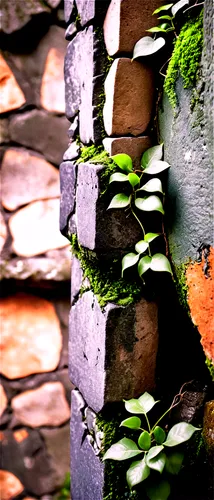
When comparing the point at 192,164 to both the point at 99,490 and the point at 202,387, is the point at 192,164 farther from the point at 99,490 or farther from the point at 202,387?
the point at 99,490

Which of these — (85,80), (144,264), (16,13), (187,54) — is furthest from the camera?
(16,13)

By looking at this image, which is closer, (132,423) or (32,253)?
(132,423)

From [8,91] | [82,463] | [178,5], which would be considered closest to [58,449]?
[82,463]

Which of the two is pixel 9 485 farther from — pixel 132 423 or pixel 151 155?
pixel 151 155

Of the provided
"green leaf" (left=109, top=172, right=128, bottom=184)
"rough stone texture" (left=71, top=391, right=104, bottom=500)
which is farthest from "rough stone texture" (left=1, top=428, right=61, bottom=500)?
"green leaf" (left=109, top=172, right=128, bottom=184)

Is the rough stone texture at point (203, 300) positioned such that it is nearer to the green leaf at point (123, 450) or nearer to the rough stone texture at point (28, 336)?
the green leaf at point (123, 450)

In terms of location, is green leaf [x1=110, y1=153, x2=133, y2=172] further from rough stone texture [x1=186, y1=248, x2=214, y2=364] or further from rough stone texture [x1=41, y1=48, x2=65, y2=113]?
rough stone texture [x1=41, y1=48, x2=65, y2=113]
